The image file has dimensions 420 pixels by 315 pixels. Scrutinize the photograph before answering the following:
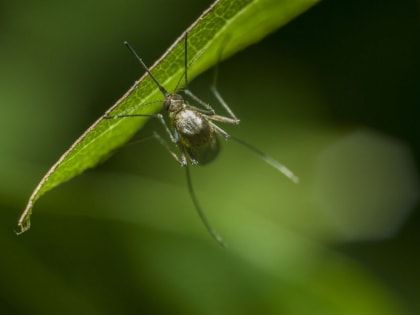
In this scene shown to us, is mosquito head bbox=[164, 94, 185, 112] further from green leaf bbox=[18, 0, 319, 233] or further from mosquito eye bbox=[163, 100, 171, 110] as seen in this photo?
green leaf bbox=[18, 0, 319, 233]

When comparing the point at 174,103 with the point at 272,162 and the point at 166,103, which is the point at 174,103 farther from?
the point at 272,162

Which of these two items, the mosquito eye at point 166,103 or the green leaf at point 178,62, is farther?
the mosquito eye at point 166,103

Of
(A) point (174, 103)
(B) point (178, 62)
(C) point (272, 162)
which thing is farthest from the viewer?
(C) point (272, 162)

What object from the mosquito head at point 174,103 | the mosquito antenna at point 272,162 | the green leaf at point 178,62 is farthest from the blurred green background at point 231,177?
the green leaf at point 178,62

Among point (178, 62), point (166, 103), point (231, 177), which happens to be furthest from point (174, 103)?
point (231, 177)

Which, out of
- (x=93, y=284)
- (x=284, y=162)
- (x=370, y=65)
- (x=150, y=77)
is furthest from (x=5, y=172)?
(x=370, y=65)

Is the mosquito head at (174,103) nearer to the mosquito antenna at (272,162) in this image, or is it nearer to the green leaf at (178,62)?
the green leaf at (178,62)

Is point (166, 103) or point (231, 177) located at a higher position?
point (166, 103)
